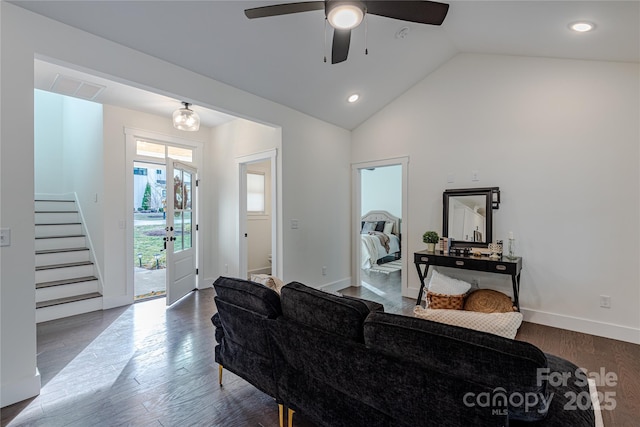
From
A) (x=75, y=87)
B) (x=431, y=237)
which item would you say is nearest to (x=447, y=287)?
(x=431, y=237)

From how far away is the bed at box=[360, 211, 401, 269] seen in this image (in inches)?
262

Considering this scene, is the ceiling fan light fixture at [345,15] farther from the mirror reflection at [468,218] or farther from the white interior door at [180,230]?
the white interior door at [180,230]

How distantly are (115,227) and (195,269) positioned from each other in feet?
4.50

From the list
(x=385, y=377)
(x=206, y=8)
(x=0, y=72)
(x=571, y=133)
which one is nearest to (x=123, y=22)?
(x=206, y=8)

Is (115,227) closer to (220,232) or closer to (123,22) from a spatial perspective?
(220,232)

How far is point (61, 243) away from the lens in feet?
14.9

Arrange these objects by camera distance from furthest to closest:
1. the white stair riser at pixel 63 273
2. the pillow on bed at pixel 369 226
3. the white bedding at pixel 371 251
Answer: the pillow on bed at pixel 369 226, the white bedding at pixel 371 251, the white stair riser at pixel 63 273

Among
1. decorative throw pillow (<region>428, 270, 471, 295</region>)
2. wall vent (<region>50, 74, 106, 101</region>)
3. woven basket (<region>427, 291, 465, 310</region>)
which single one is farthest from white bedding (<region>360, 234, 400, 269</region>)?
wall vent (<region>50, 74, 106, 101</region>)

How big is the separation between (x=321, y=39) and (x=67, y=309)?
4.48m

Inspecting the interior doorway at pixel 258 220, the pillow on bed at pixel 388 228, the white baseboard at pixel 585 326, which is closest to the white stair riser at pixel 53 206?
the interior doorway at pixel 258 220

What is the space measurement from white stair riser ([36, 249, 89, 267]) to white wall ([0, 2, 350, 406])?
0.72m

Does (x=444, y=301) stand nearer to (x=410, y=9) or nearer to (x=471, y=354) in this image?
(x=471, y=354)

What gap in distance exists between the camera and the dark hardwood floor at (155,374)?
201 cm

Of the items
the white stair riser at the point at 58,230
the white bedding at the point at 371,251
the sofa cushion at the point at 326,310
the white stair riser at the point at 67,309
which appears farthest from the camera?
the white bedding at the point at 371,251
